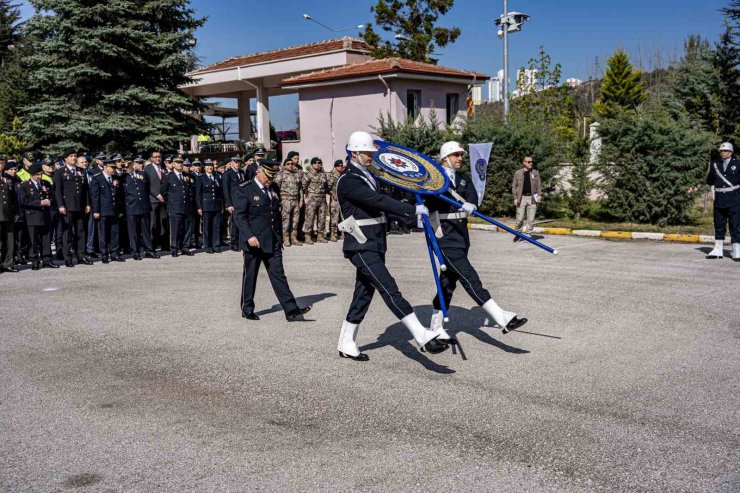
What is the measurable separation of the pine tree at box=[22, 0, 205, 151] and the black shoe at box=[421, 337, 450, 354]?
21.1 metres

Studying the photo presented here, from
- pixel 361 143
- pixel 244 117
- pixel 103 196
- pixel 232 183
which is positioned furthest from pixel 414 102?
pixel 361 143

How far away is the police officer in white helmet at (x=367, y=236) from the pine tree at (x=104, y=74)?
2032 cm

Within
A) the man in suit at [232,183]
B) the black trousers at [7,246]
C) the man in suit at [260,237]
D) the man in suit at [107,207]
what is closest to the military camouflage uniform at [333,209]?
the man in suit at [232,183]

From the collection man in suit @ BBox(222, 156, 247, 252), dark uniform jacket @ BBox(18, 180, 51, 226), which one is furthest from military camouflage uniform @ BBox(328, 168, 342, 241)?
dark uniform jacket @ BBox(18, 180, 51, 226)

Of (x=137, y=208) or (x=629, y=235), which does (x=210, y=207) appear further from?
(x=629, y=235)

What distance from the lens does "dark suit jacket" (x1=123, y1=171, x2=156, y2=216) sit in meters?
14.6

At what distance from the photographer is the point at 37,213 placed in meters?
13.3

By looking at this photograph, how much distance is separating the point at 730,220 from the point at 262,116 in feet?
94.9

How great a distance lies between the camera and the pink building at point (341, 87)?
2989 centimetres

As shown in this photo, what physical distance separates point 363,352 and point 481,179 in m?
12.8

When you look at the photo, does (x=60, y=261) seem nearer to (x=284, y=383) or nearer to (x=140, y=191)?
(x=140, y=191)

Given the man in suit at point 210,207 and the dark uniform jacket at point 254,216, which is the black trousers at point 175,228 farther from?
the dark uniform jacket at point 254,216

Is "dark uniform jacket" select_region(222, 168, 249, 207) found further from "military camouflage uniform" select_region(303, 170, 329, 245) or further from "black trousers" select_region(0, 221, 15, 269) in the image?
"black trousers" select_region(0, 221, 15, 269)

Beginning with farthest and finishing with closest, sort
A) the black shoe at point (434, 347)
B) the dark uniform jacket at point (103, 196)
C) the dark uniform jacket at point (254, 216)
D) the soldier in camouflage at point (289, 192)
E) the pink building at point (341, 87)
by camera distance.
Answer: the pink building at point (341, 87) < the soldier in camouflage at point (289, 192) < the dark uniform jacket at point (103, 196) < the dark uniform jacket at point (254, 216) < the black shoe at point (434, 347)
